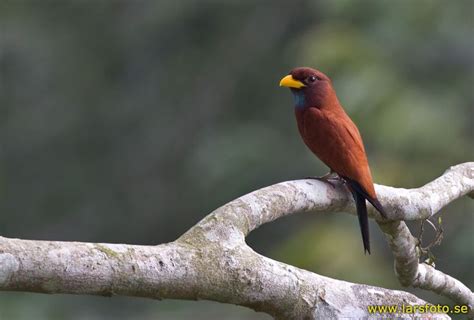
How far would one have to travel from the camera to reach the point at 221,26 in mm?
13711

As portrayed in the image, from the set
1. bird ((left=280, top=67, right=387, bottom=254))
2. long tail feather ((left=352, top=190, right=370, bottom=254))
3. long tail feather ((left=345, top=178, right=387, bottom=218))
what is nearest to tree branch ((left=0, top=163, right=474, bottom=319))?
long tail feather ((left=345, top=178, right=387, bottom=218))

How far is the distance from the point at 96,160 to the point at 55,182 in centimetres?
54

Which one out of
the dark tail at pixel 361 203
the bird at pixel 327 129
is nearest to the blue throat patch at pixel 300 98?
the bird at pixel 327 129

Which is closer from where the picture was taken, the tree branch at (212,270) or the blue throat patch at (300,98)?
the tree branch at (212,270)

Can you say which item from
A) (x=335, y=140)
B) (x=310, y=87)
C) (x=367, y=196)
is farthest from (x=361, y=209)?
(x=310, y=87)

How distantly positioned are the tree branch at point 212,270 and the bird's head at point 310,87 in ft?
2.95

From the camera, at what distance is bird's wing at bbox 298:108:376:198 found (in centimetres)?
399

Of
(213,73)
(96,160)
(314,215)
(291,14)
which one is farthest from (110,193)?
(314,215)

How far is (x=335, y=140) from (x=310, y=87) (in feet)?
0.89

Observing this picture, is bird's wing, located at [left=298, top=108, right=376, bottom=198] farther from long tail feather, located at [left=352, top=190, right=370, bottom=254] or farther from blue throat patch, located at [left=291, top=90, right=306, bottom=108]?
long tail feather, located at [left=352, top=190, right=370, bottom=254]

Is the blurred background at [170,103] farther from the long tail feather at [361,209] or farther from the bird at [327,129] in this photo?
the long tail feather at [361,209]

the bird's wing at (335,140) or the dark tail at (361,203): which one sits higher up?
the bird's wing at (335,140)

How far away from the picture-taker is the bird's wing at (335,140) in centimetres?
399

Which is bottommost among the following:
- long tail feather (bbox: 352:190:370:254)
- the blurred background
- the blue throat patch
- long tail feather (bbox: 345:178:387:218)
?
the blurred background
